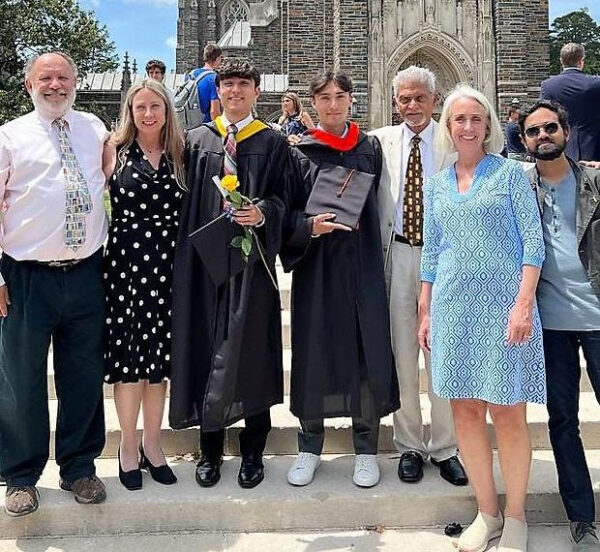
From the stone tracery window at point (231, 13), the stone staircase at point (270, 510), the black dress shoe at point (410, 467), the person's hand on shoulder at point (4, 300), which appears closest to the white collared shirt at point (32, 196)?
the person's hand on shoulder at point (4, 300)

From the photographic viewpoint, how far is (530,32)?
19.5 m

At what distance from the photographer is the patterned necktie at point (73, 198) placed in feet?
9.42

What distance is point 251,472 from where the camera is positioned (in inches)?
127

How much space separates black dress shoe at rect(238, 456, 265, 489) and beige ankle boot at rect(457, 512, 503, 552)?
1.04 m

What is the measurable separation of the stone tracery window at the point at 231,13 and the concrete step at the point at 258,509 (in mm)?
27546

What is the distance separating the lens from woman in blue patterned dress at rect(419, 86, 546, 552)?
255cm

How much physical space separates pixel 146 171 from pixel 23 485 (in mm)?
1614

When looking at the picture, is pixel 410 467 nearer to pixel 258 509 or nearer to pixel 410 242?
pixel 258 509

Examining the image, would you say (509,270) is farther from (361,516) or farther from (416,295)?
(361,516)

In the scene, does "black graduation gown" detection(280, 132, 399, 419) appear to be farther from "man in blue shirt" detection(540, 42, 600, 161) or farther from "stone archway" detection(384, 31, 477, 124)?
"stone archway" detection(384, 31, 477, 124)

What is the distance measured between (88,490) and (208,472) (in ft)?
1.94

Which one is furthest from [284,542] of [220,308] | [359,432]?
[220,308]

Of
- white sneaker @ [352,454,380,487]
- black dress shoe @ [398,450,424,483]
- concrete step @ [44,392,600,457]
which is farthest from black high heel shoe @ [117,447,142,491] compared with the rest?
black dress shoe @ [398,450,424,483]

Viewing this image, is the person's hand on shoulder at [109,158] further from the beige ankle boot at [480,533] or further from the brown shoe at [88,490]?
the beige ankle boot at [480,533]
